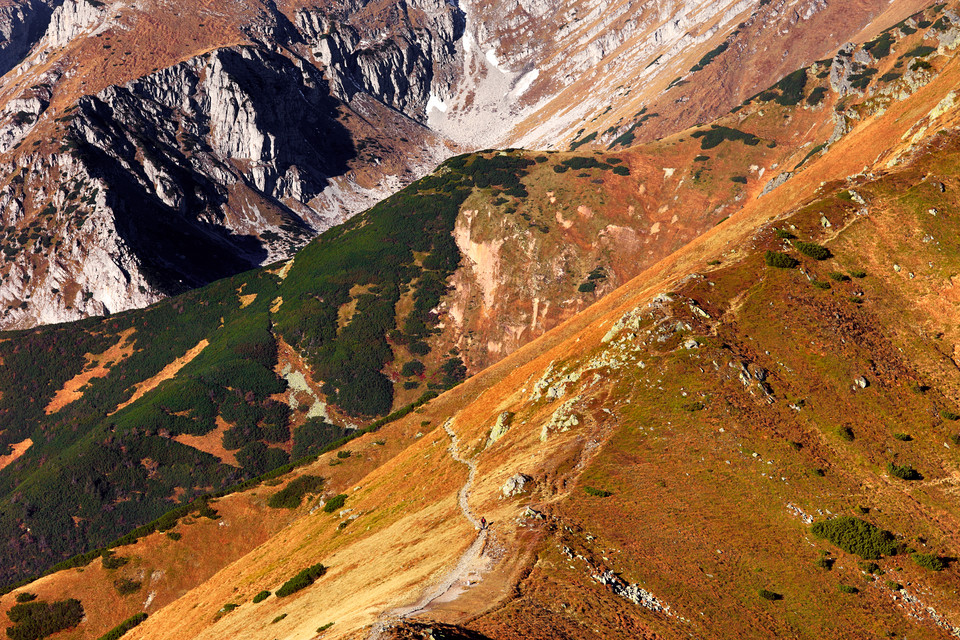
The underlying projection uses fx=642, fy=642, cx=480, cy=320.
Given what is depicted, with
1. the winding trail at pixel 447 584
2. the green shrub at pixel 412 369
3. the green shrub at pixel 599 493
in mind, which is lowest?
the green shrub at pixel 412 369

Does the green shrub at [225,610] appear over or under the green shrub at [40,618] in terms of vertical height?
under

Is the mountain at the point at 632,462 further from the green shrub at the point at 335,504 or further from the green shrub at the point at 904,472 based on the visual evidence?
the green shrub at the point at 335,504

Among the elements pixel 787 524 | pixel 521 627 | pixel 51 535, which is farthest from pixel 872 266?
pixel 51 535

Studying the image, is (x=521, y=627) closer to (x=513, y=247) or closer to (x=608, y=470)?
(x=608, y=470)

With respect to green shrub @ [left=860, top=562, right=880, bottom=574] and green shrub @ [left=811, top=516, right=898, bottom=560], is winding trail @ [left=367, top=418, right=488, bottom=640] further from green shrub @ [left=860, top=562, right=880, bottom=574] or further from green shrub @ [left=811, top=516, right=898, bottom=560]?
green shrub @ [left=860, top=562, right=880, bottom=574]

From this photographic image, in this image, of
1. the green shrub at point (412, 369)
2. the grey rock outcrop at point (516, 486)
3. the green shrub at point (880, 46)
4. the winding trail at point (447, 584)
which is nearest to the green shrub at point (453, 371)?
the green shrub at point (412, 369)

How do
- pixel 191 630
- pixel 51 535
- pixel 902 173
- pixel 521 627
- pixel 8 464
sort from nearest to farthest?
1. pixel 521 627
2. pixel 191 630
3. pixel 902 173
4. pixel 51 535
5. pixel 8 464

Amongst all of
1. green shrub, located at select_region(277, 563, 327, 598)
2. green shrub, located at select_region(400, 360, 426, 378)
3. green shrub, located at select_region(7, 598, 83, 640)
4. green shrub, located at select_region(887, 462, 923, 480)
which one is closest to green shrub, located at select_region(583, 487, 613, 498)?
green shrub, located at select_region(887, 462, 923, 480)
